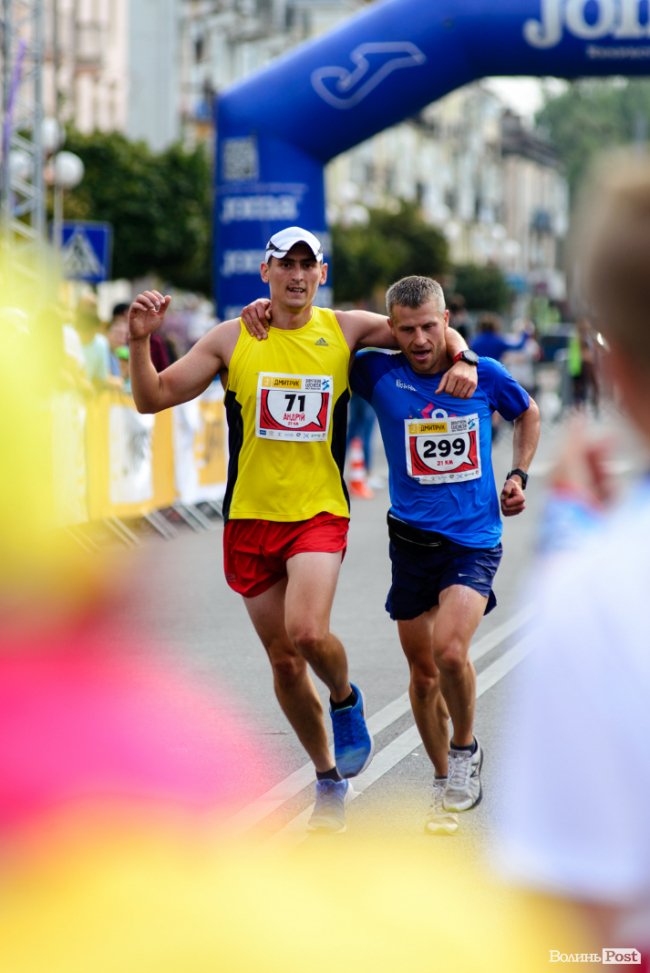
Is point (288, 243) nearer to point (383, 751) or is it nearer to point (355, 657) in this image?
point (383, 751)

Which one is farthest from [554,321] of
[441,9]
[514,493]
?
[514,493]

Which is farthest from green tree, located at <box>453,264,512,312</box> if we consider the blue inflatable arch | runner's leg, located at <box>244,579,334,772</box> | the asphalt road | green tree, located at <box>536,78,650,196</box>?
runner's leg, located at <box>244,579,334,772</box>

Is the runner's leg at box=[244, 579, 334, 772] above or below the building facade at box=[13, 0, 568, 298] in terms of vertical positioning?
below

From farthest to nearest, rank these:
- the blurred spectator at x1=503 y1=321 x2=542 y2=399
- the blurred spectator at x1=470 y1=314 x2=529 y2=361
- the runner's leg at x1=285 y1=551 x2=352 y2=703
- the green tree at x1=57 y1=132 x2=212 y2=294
→ 1. the green tree at x1=57 y1=132 x2=212 y2=294
2. the blurred spectator at x1=503 y1=321 x2=542 y2=399
3. the blurred spectator at x1=470 y1=314 x2=529 y2=361
4. the runner's leg at x1=285 y1=551 x2=352 y2=703

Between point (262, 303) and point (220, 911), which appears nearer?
point (220, 911)

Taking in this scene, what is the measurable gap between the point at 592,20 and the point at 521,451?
41.4 ft

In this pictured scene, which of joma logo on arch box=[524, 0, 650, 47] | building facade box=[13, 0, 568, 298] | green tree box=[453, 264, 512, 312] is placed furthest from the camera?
green tree box=[453, 264, 512, 312]

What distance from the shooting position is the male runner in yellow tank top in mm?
5996

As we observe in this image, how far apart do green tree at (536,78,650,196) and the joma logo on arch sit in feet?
387

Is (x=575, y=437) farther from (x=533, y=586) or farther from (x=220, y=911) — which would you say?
(x=220, y=911)

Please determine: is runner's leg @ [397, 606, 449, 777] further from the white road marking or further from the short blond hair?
the short blond hair

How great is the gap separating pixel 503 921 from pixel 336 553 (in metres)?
4.49

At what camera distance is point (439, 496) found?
20.4 ft

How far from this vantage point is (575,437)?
1832 mm
